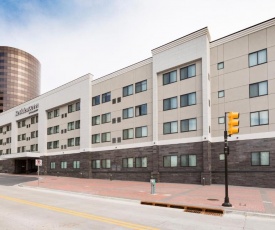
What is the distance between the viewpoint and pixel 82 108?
1820 inches

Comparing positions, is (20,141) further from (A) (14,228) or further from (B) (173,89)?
(A) (14,228)

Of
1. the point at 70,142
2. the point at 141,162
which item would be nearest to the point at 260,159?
the point at 141,162

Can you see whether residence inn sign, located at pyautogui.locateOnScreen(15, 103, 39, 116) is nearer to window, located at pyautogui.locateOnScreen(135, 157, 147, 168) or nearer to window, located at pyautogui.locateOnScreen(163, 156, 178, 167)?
window, located at pyautogui.locateOnScreen(135, 157, 147, 168)

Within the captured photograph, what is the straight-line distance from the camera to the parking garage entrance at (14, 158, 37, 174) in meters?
61.6

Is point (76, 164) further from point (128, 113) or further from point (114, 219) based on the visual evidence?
point (114, 219)

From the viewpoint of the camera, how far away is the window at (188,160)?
31344mm

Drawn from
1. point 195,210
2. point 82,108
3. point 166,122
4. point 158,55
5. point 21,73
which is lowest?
point 195,210

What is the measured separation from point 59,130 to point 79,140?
6.60 meters

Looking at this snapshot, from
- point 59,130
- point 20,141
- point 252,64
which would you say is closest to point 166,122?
point 252,64

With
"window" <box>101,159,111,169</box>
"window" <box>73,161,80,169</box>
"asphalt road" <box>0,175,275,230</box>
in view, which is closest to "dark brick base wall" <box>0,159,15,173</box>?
"window" <box>73,161,80,169</box>

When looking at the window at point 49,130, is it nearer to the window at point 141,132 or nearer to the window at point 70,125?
the window at point 70,125

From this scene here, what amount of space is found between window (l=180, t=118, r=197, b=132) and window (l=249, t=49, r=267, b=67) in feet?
27.6

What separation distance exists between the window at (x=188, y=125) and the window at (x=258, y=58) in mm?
8404

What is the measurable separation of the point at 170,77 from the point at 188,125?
260 inches
